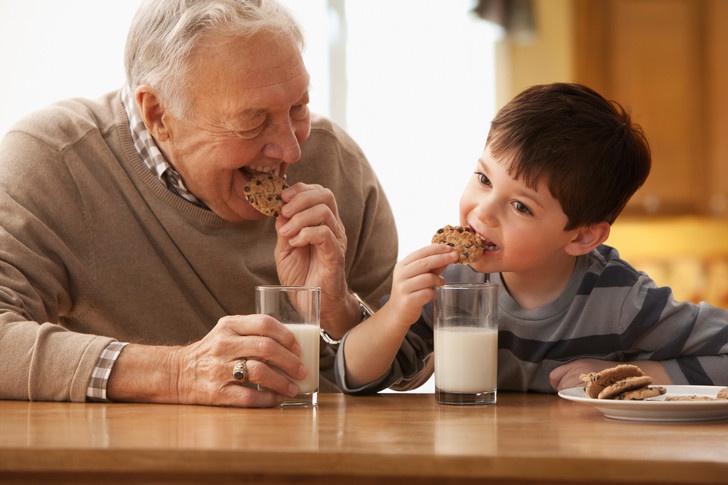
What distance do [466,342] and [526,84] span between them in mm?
4444

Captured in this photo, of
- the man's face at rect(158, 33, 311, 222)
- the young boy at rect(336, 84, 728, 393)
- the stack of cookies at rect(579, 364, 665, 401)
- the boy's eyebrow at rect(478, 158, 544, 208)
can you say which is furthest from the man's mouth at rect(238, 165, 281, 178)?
the stack of cookies at rect(579, 364, 665, 401)

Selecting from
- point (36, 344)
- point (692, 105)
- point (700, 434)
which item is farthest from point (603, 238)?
point (692, 105)

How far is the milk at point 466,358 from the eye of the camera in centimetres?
134

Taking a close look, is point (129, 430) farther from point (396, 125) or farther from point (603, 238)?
point (396, 125)

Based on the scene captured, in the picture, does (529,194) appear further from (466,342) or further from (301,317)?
(301,317)

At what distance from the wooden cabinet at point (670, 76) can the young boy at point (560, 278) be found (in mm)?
3947

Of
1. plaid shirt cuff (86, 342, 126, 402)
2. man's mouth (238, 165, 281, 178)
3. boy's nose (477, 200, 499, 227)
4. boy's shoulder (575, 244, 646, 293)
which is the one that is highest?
man's mouth (238, 165, 281, 178)

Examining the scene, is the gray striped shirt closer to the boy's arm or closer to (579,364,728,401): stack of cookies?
the boy's arm

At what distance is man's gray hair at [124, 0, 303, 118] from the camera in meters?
1.67

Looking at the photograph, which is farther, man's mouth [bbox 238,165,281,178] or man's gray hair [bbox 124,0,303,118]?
man's mouth [bbox 238,165,281,178]

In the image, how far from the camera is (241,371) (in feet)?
4.38

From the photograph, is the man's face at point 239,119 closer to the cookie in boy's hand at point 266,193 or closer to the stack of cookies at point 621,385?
the cookie in boy's hand at point 266,193

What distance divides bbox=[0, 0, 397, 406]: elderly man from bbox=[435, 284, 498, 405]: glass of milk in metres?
0.37

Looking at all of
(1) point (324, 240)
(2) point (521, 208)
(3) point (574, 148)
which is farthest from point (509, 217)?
(1) point (324, 240)
